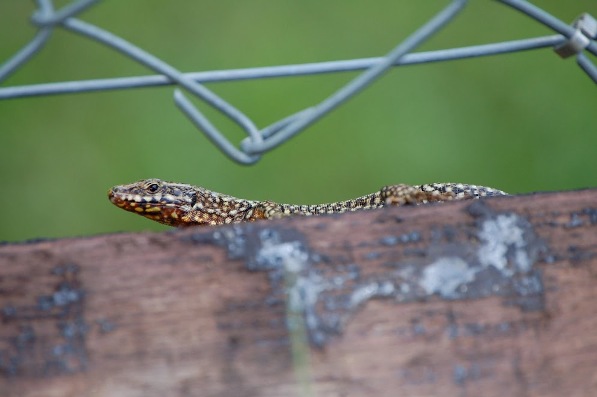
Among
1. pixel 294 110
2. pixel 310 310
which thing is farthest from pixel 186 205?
pixel 310 310

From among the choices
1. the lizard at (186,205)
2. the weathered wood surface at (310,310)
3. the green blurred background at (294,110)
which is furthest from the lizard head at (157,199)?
the weathered wood surface at (310,310)

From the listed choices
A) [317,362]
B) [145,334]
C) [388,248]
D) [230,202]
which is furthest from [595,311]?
[230,202]

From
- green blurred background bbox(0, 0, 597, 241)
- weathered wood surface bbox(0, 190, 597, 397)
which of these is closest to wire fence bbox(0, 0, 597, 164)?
weathered wood surface bbox(0, 190, 597, 397)

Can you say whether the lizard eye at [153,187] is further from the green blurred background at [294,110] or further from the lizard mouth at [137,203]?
the green blurred background at [294,110]

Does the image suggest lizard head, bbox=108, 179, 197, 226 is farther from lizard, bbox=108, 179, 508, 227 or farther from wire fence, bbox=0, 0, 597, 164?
wire fence, bbox=0, 0, 597, 164

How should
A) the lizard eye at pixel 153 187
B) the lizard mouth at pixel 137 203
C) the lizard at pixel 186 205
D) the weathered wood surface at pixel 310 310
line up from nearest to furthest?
the weathered wood surface at pixel 310 310 < the lizard at pixel 186 205 < the lizard mouth at pixel 137 203 < the lizard eye at pixel 153 187

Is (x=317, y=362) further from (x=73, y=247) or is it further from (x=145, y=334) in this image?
(x=73, y=247)
